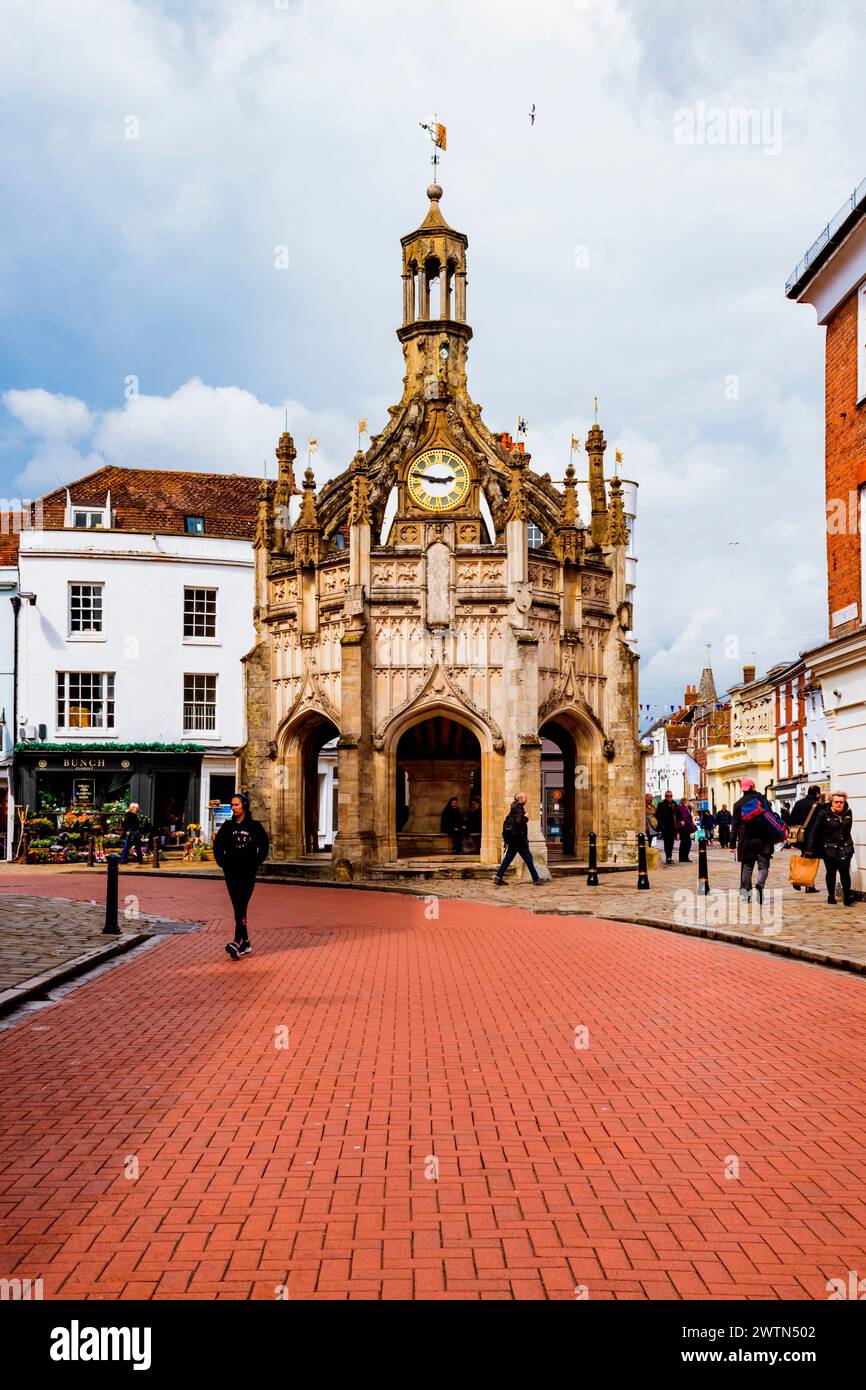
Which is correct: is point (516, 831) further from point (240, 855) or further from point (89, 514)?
Result: point (89, 514)

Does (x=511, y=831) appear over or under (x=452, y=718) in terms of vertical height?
under

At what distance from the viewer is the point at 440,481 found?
2931 centimetres

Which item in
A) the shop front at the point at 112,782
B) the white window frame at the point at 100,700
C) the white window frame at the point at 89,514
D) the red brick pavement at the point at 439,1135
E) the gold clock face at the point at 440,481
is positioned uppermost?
the white window frame at the point at 89,514

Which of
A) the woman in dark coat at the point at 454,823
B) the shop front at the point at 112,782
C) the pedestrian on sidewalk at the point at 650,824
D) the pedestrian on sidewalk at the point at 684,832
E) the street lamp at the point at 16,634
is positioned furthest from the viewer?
the street lamp at the point at 16,634

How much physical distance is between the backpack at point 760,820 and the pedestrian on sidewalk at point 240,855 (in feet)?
23.7

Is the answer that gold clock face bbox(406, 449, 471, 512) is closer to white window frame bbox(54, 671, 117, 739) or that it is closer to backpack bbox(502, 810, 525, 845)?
backpack bbox(502, 810, 525, 845)

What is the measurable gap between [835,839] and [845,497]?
523 centimetres

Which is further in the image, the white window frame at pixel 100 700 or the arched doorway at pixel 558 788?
the white window frame at pixel 100 700

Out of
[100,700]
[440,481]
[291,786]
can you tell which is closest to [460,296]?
[440,481]

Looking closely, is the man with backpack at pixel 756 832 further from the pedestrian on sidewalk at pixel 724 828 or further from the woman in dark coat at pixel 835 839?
the pedestrian on sidewalk at pixel 724 828

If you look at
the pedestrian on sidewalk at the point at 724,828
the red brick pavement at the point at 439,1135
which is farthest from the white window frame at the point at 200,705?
the red brick pavement at the point at 439,1135

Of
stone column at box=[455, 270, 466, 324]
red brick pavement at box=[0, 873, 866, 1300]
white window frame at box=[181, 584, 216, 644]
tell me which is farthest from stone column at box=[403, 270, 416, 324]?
red brick pavement at box=[0, 873, 866, 1300]

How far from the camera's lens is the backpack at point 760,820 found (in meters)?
16.7
